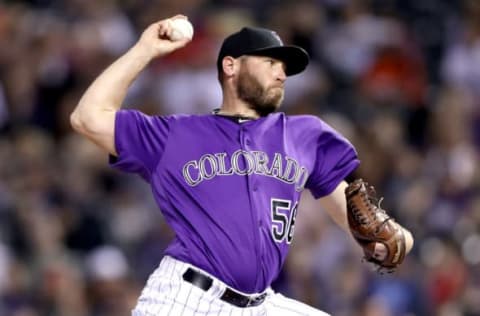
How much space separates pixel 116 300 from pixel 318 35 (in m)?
3.74

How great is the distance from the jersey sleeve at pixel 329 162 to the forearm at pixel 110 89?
0.91 meters

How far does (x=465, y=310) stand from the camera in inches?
368

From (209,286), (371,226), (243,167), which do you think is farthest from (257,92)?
(209,286)

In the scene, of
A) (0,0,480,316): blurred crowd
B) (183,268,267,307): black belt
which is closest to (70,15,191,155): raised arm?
(183,268,267,307): black belt

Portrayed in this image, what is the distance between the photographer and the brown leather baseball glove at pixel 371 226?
6.15m

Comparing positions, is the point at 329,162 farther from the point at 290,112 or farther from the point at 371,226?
the point at 290,112

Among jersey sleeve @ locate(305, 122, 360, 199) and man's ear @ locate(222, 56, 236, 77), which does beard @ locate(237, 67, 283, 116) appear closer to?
man's ear @ locate(222, 56, 236, 77)

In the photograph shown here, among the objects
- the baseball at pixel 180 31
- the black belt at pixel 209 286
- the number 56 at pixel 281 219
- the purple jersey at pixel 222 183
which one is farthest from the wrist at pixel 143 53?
the black belt at pixel 209 286

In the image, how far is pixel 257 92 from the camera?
6.14 m

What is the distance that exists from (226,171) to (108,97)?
0.60m

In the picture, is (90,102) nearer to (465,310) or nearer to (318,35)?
(465,310)

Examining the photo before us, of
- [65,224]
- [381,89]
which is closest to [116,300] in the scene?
[65,224]

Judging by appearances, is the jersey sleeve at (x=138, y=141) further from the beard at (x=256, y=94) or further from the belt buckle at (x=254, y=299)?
the belt buckle at (x=254, y=299)

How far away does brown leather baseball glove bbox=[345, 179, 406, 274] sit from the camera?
6.15 metres
